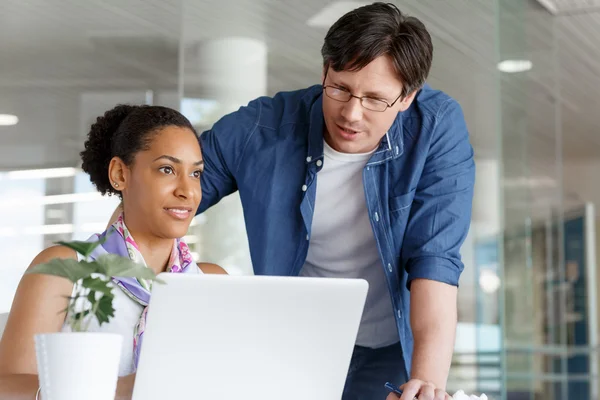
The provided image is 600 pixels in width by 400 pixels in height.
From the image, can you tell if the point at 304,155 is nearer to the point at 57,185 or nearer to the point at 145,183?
the point at 145,183

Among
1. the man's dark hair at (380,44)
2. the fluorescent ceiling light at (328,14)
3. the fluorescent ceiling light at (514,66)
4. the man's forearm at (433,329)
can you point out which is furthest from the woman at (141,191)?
the fluorescent ceiling light at (514,66)

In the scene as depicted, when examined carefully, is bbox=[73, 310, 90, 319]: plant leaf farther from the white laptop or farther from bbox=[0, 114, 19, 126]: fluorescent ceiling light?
bbox=[0, 114, 19, 126]: fluorescent ceiling light

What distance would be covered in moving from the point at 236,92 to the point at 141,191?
1620 mm

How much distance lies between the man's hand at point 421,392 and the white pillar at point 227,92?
6.48 feet

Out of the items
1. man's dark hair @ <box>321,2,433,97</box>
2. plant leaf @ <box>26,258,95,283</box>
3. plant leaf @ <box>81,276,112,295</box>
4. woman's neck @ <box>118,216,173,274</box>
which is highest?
man's dark hair @ <box>321,2,433,97</box>

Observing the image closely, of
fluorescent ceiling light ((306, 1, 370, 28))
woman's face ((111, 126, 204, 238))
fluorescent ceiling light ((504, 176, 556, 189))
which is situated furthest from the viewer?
fluorescent ceiling light ((504, 176, 556, 189))

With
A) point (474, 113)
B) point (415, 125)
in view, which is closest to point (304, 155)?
point (415, 125)

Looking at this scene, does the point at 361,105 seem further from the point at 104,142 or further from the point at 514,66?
the point at 514,66

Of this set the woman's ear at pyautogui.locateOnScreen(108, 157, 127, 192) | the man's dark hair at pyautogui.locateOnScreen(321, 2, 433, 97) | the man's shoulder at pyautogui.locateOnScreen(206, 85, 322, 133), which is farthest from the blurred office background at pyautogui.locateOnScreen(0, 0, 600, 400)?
the man's dark hair at pyautogui.locateOnScreen(321, 2, 433, 97)

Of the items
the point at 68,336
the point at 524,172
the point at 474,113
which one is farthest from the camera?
the point at 524,172

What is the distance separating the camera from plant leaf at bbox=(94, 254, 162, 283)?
3.12ft

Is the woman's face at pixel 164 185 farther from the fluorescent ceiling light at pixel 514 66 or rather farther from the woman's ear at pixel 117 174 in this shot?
the fluorescent ceiling light at pixel 514 66

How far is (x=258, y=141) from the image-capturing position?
6.73ft

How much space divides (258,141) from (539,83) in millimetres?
3373
